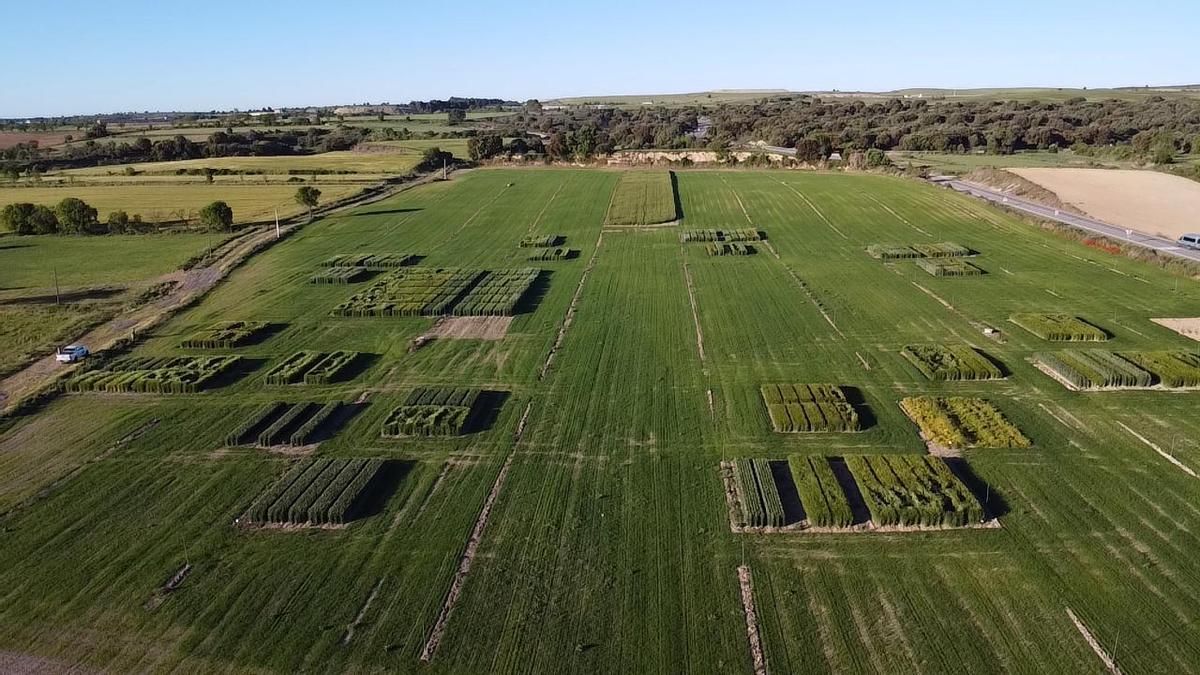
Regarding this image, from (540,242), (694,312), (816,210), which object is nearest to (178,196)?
(540,242)

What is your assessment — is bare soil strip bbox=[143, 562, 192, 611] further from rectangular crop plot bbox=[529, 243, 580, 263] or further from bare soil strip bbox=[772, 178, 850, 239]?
bare soil strip bbox=[772, 178, 850, 239]

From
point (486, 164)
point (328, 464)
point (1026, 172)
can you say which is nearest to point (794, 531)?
point (328, 464)

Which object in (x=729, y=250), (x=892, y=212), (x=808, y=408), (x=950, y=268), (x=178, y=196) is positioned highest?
(x=178, y=196)

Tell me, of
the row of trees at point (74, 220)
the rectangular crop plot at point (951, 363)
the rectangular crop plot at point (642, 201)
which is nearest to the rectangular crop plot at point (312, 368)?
the rectangular crop plot at point (951, 363)

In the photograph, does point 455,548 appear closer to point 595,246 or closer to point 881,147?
point 595,246

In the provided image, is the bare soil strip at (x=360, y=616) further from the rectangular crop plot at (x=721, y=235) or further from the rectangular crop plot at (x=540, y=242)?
the rectangular crop plot at (x=721, y=235)

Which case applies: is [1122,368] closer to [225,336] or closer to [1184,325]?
[1184,325]
